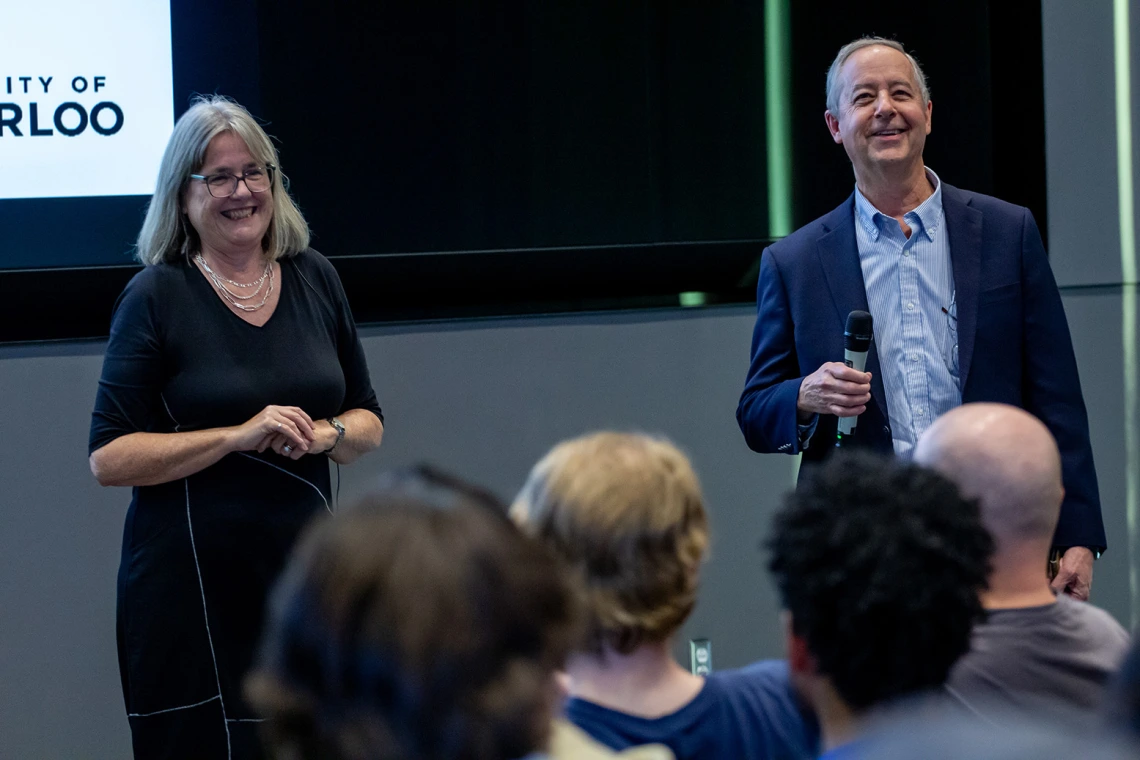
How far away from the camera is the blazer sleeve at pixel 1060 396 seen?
8.25ft

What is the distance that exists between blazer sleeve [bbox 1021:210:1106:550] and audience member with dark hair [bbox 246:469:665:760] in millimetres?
1891

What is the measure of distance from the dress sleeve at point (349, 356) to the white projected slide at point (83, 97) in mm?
Result: 1034

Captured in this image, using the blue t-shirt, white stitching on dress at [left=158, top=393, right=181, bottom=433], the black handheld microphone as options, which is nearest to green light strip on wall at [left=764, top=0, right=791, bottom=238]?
the black handheld microphone

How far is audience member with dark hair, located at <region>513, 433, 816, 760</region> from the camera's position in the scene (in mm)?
1393

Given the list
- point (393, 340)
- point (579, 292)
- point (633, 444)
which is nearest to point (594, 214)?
point (579, 292)

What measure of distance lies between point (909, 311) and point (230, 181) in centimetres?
139

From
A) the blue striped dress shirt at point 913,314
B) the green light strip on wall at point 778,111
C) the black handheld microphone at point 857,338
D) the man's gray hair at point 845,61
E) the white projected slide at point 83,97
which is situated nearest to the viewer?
the black handheld microphone at point 857,338

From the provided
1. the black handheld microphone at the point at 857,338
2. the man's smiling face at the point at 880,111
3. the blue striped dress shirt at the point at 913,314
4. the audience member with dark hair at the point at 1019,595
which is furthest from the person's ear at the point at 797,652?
the man's smiling face at the point at 880,111

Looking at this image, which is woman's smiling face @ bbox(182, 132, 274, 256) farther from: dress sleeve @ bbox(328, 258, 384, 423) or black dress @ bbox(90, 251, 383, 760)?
dress sleeve @ bbox(328, 258, 384, 423)

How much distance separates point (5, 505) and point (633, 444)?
2.45 metres

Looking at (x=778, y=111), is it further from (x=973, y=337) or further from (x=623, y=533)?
(x=623, y=533)

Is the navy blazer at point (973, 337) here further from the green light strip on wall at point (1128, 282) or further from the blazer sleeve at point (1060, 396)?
the green light strip on wall at point (1128, 282)

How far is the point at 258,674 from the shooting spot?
917 mm

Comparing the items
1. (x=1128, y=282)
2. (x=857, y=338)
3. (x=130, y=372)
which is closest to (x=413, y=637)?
(x=857, y=338)
